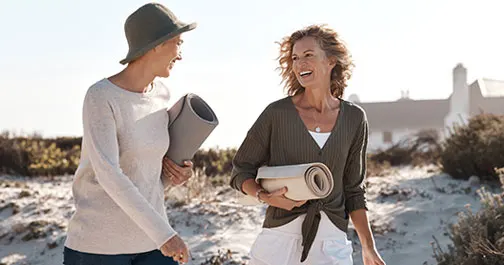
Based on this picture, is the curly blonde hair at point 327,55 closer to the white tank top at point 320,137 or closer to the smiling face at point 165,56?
the white tank top at point 320,137

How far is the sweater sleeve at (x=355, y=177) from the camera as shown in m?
3.46

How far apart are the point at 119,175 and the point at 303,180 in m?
0.76

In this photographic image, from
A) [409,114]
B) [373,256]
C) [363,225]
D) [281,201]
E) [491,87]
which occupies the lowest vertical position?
[409,114]

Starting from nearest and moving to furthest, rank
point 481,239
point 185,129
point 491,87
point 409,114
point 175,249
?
point 175,249 → point 185,129 → point 481,239 → point 491,87 → point 409,114

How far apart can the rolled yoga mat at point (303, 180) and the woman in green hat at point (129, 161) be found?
0.51 m

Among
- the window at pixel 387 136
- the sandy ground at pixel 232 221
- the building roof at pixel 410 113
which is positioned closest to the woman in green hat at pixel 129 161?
the sandy ground at pixel 232 221

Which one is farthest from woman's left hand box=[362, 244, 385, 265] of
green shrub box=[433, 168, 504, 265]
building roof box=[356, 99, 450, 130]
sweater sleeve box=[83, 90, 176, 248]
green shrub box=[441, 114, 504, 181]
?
building roof box=[356, 99, 450, 130]

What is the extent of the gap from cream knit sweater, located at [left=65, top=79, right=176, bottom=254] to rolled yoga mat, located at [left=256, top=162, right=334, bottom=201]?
504 mm

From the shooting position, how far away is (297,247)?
3273mm

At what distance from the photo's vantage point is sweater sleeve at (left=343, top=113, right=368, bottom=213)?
11.4 feet

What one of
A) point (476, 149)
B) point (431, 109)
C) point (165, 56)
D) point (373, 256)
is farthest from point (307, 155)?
point (431, 109)

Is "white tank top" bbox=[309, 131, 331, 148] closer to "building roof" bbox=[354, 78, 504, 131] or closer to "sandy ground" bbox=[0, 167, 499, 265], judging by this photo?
"sandy ground" bbox=[0, 167, 499, 265]

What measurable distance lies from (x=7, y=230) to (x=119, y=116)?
18.2ft

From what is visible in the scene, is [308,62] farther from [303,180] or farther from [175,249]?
[175,249]
